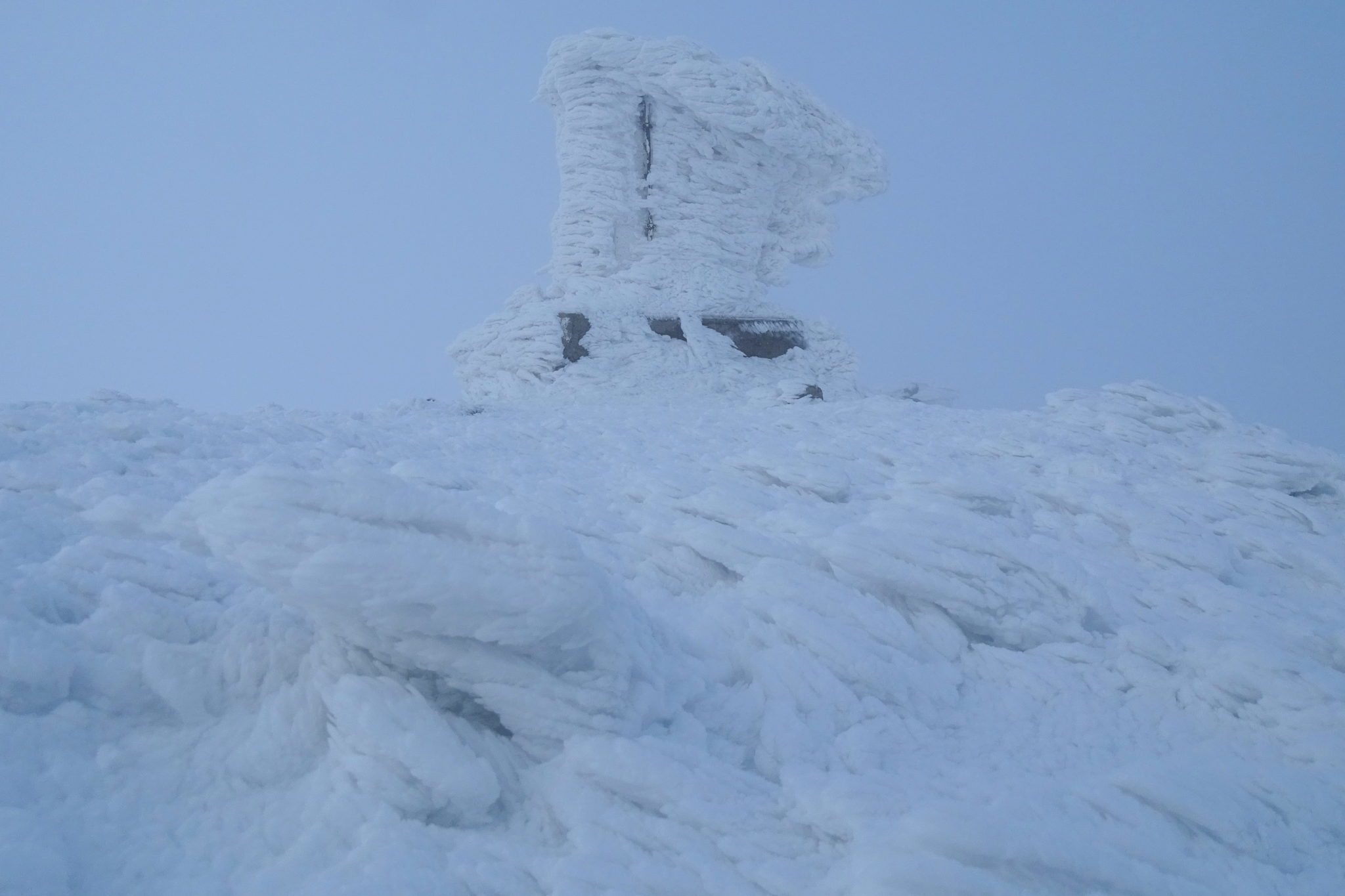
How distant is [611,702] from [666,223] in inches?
473

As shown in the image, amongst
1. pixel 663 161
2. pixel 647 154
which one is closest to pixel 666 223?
pixel 663 161

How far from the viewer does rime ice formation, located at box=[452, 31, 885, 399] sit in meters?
12.1

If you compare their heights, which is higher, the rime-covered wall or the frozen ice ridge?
the rime-covered wall

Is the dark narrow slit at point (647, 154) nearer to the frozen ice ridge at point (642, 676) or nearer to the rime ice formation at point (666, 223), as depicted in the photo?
the rime ice formation at point (666, 223)

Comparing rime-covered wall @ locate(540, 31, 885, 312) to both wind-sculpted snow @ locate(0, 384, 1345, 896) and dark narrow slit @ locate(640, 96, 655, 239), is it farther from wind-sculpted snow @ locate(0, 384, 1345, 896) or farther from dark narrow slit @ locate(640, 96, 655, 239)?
wind-sculpted snow @ locate(0, 384, 1345, 896)

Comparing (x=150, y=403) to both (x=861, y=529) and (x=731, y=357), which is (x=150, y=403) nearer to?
(x=861, y=529)

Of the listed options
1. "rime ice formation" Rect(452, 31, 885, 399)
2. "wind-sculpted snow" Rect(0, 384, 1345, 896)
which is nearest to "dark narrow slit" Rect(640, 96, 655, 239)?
"rime ice formation" Rect(452, 31, 885, 399)

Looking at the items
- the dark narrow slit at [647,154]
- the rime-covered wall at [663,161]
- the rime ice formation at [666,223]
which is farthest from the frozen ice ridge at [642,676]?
the dark narrow slit at [647,154]

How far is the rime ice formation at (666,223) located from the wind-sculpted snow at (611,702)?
7902mm

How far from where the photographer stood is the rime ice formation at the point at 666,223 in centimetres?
1208

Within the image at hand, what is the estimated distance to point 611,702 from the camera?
2533mm

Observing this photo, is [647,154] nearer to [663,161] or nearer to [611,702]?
[663,161]

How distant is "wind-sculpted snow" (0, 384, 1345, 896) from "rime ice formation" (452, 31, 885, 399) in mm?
7902

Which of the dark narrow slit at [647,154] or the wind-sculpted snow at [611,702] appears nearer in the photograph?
the wind-sculpted snow at [611,702]
